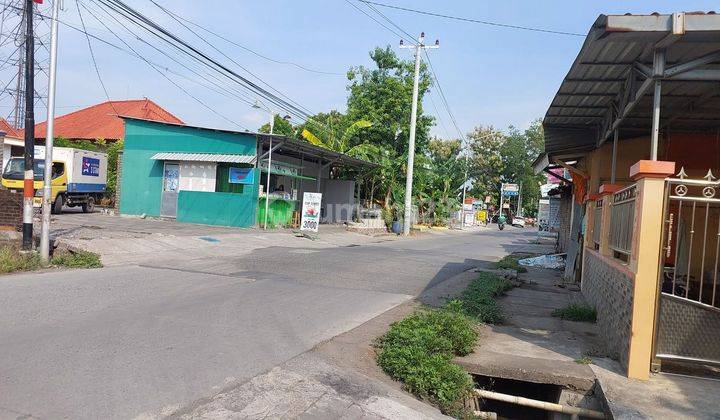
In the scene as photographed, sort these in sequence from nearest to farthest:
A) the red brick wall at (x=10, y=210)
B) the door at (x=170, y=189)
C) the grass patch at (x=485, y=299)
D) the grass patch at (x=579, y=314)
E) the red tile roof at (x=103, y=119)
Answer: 1. the grass patch at (x=485, y=299)
2. the grass patch at (x=579, y=314)
3. the red brick wall at (x=10, y=210)
4. the door at (x=170, y=189)
5. the red tile roof at (x=103, y=119)

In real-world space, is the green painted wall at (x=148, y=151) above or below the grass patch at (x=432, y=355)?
above

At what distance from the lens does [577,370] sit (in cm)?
555

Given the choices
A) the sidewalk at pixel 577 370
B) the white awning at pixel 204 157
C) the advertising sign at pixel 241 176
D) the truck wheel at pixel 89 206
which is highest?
the white awning at pixel 204 157

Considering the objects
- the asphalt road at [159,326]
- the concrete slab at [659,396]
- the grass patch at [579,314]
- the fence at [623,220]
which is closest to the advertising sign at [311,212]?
the asphalt road at [159,326]

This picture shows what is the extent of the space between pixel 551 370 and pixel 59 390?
14.8 ft

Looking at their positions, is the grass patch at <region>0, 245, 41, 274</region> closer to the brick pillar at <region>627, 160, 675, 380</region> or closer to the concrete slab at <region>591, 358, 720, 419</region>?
the concrete slab at <region>591, 358, 720, 419</region>

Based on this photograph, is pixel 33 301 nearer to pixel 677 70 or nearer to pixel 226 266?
pixel 226 266

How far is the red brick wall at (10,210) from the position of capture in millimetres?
13099

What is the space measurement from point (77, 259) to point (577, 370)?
33.7 ft

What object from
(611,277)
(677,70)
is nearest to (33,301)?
(611,277)

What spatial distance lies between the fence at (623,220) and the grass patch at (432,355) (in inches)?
79.7

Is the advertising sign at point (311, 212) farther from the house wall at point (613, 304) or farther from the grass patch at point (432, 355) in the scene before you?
the grass patch at point (432, 355)

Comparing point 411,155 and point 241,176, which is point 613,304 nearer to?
point 241,176

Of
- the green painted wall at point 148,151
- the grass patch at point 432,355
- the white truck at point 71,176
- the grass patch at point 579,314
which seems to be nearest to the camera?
the grass patch at point 432,355
